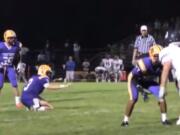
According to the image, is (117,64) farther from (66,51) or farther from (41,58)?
(66,51)

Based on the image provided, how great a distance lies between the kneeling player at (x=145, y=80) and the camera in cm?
1327

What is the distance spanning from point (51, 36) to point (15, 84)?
79.2 feet

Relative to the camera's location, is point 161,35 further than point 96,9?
No

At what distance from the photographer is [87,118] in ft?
48.5

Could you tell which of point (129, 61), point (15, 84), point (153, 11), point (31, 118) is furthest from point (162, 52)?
point (153, 11)

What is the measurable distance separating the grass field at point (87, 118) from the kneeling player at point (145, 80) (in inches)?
11.2

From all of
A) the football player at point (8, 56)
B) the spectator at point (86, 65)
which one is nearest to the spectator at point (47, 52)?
the spectator at point (86, 65)

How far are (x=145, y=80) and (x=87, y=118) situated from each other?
1660 mm

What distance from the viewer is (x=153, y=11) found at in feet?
137

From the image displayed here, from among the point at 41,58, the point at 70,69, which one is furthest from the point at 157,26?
the point at 41,58

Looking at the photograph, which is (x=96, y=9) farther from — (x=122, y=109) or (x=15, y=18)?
(x=122, y=109)

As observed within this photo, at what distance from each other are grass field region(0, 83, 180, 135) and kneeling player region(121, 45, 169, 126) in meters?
0.29

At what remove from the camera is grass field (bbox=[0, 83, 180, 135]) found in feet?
42.1

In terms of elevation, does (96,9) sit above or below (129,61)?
above
